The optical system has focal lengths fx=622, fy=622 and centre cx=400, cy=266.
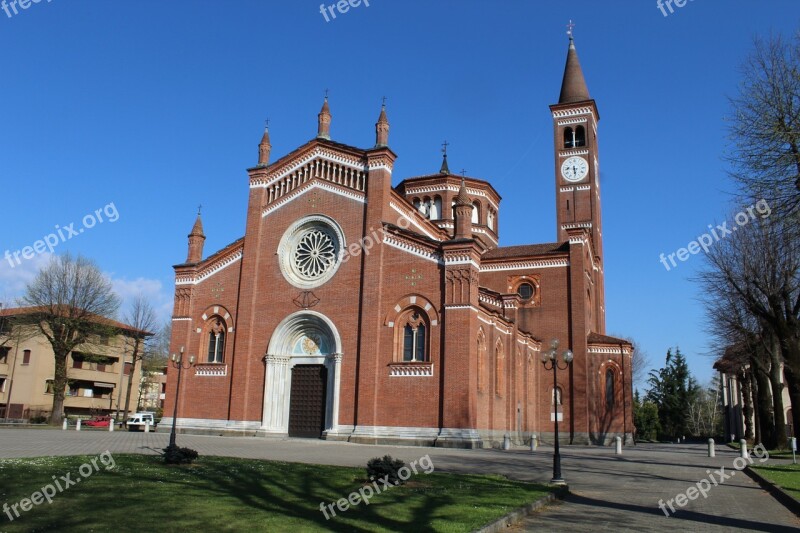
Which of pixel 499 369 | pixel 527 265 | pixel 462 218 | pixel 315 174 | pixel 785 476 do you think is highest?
pixel 315 174

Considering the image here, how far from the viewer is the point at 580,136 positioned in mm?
51219

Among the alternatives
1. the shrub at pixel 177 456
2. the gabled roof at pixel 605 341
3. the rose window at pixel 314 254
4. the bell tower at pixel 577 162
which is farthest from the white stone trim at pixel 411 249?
the bell tower at pixel 577 162

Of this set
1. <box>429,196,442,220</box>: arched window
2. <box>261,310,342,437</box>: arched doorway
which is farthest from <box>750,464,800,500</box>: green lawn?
<box>429,196,442,220</box>: arched window

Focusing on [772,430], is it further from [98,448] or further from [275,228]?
[98,448]

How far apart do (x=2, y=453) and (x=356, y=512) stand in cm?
1335

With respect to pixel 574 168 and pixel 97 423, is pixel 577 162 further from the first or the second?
pixel 97 423

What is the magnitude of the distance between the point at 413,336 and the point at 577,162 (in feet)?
85.7

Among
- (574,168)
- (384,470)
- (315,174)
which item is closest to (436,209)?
(574,168)

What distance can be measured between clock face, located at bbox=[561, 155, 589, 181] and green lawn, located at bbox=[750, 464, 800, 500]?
30.9 m

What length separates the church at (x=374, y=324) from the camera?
30.6 metres

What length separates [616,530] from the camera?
1023 cm

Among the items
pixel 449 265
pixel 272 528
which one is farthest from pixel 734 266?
pixel 272 528

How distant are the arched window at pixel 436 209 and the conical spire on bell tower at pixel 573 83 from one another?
1319cm

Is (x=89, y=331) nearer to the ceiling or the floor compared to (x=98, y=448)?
nearer to the ceiling
